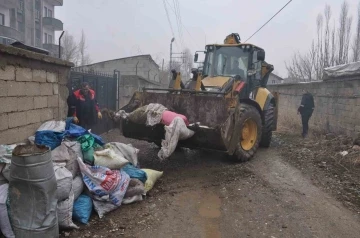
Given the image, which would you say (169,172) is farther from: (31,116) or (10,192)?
(10,192)

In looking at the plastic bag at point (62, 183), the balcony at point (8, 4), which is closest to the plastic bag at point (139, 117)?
the plastic bag at point (62, 183)

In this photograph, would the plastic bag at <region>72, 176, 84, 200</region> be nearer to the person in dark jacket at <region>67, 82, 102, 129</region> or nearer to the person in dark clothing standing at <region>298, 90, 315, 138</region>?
the person in dark jacket at <region>67, 82, 102, 129</region>

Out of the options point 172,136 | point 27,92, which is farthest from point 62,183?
point 172,136

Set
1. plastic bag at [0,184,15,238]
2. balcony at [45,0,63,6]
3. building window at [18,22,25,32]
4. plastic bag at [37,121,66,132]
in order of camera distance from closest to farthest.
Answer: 1. plastic bag at [0,184,15,238]
2. plastic bag at [37,121,66,132]
3. building window at [18,22,25,32]
4. balcony at [45,0,63,6]

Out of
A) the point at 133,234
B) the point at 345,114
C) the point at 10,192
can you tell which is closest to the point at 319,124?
the point at 345,114

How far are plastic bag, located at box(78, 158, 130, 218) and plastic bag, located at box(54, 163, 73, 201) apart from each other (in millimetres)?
393

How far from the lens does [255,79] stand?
6891 mm

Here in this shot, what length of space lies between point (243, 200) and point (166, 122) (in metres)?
1.67

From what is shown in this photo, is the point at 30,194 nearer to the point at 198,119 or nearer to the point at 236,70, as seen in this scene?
the point at 198,119

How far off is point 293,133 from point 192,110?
18.8 feet

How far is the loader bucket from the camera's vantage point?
4.89 meters

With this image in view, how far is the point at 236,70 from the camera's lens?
22.0ft

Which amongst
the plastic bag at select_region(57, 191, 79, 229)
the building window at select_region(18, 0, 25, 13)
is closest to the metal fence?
the plastic bag at select_region(57, 191, 79, 229)

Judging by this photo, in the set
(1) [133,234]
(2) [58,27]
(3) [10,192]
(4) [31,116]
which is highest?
(2) [58,27]
